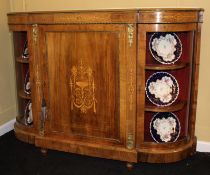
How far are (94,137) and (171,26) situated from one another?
0.91m

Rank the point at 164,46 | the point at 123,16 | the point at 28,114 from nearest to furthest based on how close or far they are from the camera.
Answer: the point at 123,16 → the point at 164,46 → the point at 28,114

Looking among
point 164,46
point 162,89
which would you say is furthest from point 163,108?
point 164,46

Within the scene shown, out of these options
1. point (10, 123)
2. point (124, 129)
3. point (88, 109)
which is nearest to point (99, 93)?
point (88, 109)

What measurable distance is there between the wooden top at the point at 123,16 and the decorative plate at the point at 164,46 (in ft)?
0.58

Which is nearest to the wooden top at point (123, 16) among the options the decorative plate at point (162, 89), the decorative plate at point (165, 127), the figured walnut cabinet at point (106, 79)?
the figured walnut cabinet at point (106, 79)

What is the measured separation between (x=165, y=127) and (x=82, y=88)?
64 cm

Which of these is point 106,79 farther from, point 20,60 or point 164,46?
point 20,60

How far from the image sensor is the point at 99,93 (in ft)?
6.70

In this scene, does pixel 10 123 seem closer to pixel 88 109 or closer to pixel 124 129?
pixel 88 109

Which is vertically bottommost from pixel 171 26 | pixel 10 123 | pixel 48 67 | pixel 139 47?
pixel 10 123

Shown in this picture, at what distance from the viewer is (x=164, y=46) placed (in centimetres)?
200

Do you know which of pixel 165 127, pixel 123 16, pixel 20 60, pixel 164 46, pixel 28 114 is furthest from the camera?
pixel 28 114

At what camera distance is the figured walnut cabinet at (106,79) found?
1.89 meters

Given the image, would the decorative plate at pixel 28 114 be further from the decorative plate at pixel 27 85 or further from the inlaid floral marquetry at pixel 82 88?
the inlaid floral marquetry at pixel 82 88
